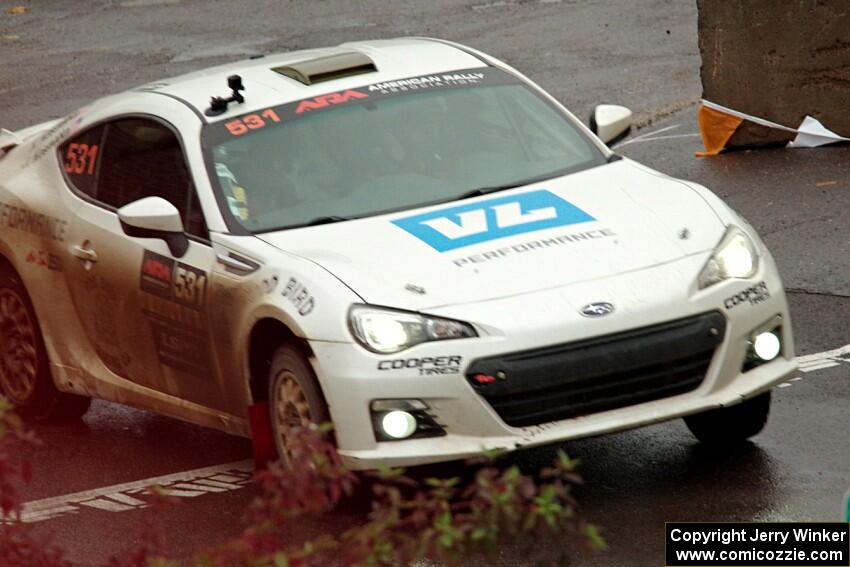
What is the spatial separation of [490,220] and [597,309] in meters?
0.83

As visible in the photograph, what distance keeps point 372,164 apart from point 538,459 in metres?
1.40

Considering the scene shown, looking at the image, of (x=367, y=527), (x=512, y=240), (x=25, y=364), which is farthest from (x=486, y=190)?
(x=367, y=527)

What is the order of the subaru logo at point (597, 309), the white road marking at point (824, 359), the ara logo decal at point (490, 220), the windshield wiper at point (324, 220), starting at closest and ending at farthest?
the subaru logo at point (597, 309) < the ara logo decal at point (490, 220) < the windshield wiper at point (324, 220) < the white road marking at point (824, 359)

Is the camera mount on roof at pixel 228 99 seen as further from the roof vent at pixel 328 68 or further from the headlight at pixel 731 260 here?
the headlight at pixel 731 260

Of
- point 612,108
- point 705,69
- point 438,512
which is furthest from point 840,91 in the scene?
point 438,512

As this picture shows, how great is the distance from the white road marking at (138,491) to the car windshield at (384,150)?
1.09m

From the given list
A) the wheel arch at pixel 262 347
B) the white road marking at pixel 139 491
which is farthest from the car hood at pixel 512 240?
the white road marking at pixel 139 491

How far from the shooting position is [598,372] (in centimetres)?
670

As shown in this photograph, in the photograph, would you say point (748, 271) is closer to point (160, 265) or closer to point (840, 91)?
point (160, 265)

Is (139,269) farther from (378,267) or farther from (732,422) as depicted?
(732,422)

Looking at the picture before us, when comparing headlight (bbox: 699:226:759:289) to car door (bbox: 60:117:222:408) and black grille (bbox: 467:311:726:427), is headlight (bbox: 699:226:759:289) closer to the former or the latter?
black grille (bbox: 467:311:726:427)

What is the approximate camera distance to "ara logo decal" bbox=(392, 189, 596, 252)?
725cm

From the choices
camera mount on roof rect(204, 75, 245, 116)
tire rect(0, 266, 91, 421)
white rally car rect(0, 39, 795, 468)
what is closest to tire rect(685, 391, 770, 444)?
white rally car rect(0, 39, 795, 468)

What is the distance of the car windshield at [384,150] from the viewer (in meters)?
7.78
